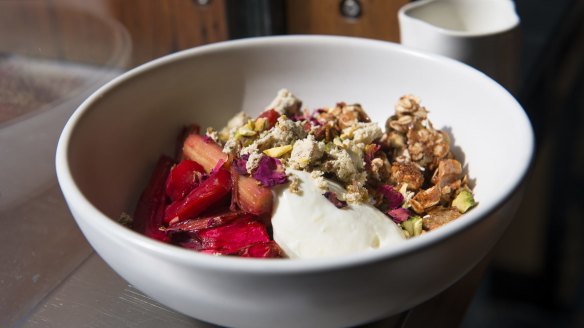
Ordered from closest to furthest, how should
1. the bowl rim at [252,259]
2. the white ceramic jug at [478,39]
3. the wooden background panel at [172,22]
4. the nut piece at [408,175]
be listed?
Result: the bowl rim at [252,259] < the nut piece at [408,175] < the white ceramic jug at [478,39] < the wooden background panel at [172,22]

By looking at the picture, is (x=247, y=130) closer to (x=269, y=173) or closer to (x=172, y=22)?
(x=269, y=173)

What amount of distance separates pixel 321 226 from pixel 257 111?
26 cm

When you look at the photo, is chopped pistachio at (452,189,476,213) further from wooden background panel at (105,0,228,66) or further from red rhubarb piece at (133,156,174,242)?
wooden background panel at (105,0,228,66)

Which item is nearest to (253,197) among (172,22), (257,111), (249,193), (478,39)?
(249,193)

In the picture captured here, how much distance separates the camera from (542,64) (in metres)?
0.99

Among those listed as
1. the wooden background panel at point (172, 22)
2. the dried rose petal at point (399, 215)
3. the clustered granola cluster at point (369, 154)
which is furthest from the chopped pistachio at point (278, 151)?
the wooden background panel at point (172, 22)

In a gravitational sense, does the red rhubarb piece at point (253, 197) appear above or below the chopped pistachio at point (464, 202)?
above

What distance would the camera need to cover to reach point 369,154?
573mm

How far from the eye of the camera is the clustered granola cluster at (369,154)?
20.5 inches

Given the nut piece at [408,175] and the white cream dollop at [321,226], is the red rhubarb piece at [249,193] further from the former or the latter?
the nut piece at [408,175]

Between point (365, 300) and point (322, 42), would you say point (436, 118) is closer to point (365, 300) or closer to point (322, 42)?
point (322, 42)

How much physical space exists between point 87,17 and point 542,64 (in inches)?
27.4

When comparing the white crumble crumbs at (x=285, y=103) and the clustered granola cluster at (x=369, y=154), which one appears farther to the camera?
the white crumble crumbs at (x=285, y=103)

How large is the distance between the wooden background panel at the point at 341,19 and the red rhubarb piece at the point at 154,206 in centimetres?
69
